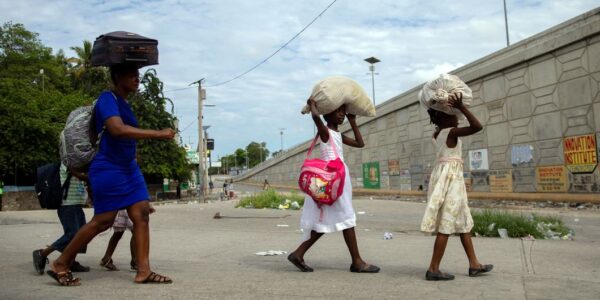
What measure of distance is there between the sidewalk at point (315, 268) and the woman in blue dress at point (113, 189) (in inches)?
5.4

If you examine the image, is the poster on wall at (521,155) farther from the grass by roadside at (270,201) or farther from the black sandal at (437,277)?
the black sandal at (437,277)

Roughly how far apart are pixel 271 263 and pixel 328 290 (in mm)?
1627

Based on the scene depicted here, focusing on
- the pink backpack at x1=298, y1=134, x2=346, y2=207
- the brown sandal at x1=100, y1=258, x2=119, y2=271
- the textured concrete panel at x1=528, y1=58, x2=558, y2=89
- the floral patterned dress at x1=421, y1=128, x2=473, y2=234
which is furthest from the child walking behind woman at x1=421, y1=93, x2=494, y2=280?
the textured concrete panel at x1=528, y1=58, x2=558, y2=89

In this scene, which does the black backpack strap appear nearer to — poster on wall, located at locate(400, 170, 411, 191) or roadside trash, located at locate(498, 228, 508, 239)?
roadside trash, located at locate(498, 228, 508, 239)

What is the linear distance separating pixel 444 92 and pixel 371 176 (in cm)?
2398

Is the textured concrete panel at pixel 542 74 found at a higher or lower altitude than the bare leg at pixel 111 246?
higher

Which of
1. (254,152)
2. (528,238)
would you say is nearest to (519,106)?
(528,238)

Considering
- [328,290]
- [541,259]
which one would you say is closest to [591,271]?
[541,259]

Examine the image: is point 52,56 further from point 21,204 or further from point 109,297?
point 109,297

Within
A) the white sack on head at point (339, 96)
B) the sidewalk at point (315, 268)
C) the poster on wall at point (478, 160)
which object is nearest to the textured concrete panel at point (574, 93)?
the poster on wall at point (478, 160)

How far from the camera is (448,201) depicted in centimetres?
435

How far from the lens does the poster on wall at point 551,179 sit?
14690 millimetres

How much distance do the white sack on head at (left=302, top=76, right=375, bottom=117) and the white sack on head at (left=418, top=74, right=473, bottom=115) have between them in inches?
23.5

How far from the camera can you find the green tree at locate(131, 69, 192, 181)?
3102 cm
